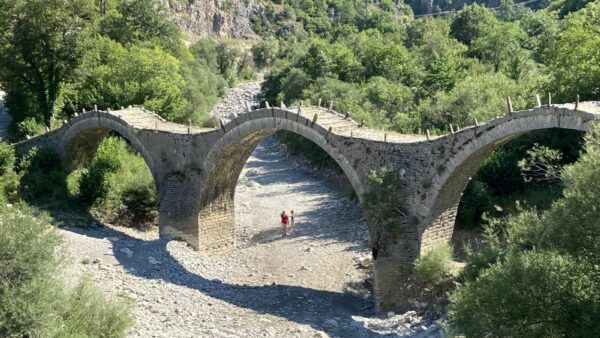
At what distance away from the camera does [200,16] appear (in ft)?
260

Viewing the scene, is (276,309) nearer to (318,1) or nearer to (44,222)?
(44,222)

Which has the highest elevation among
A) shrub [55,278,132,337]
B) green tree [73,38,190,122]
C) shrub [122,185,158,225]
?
green tree [73,38,190,122]

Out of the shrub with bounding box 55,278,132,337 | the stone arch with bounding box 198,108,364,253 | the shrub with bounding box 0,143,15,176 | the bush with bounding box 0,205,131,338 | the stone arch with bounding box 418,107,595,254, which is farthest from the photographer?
the shrub with bounding box 0,143,15,176

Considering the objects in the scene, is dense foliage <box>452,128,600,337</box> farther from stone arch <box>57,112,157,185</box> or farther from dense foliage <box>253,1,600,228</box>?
stone arch <box>57,112,157,185</box>

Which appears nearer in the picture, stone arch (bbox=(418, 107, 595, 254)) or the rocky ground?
stone arch (bbox=(418, 107, 595, 254))

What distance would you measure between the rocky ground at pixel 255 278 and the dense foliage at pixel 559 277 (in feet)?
14.3

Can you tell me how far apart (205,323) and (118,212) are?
1012 centimetres

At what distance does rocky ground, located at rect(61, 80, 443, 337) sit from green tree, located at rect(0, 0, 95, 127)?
933cm

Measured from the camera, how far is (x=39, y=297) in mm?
10625

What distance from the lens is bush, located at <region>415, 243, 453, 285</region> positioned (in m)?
14.7

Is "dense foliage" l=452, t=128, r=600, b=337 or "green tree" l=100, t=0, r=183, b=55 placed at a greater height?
"green tree" l=100, t=0, r=183, b=55

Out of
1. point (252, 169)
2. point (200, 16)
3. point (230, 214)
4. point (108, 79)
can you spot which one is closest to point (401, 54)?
point (252, 169)

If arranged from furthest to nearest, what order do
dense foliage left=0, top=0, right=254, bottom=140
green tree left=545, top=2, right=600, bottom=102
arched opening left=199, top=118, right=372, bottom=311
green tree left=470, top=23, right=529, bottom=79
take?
green tree left=470, top=23, right=529, bottom=79 → dense foliage left=0, top=0, right=254, bottom=140 → arched opening left=199, top=118, right=372, bottom=311 → green tree left=545, top=2, right=600, bottom=102

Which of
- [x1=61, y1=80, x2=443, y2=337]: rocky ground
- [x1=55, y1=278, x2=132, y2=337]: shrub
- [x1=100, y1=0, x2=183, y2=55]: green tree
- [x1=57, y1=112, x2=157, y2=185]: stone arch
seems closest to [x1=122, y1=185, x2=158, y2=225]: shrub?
[x1=61, y1=80, x2=443, y2=337]: rocky ground
